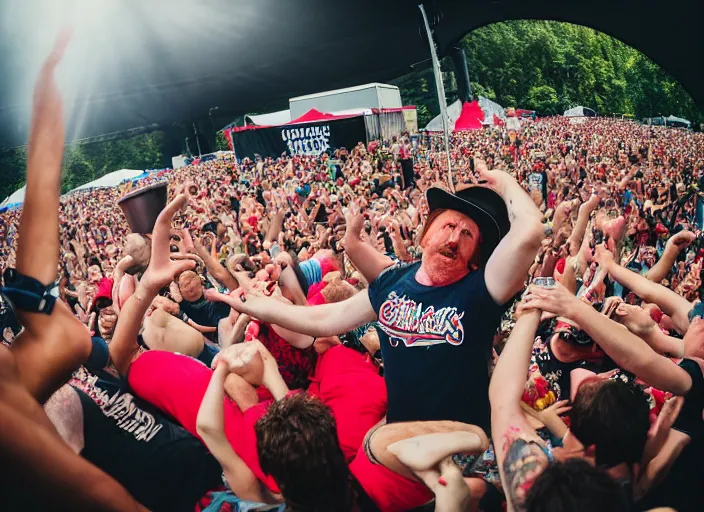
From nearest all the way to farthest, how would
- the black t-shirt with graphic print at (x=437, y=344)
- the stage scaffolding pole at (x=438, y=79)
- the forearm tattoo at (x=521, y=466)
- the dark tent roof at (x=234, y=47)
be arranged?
the forearm tattoo at (x=521, y=466) < the black t-shirt with graphic print at (x=437, y=344) < the dark tent roof at (x=234, y=47) < the stage scaffolding pole at (x=438, y=79)

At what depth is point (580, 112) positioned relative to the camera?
182 cm

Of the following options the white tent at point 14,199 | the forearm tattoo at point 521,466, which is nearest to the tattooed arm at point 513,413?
the forearm tattoo at point 521,466

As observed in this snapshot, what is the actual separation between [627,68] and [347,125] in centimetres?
96

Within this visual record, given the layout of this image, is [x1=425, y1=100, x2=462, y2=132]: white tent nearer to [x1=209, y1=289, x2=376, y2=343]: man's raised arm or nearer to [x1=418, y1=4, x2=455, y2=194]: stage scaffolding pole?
[x1=418, y1=4, x2=455, y2=194]: stage scaffolding pole

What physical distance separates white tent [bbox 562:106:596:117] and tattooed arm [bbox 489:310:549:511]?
2.34 ft

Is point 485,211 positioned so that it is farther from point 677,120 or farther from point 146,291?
point 146,291

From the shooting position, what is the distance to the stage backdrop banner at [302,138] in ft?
6.41

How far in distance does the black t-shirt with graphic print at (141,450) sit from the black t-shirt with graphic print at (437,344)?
76 centimetres

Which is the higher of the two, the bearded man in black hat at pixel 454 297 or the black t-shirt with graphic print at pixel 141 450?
the bearded man in black hat at pixel 454 297

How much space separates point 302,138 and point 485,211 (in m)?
0.79

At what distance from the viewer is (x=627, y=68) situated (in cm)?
179

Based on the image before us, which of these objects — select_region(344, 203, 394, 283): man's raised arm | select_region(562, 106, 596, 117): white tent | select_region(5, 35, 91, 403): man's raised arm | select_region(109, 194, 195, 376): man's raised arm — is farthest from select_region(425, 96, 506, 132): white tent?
select_region(5, 35, 91, 403): man's raised arm

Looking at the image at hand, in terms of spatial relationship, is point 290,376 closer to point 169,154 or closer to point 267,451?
point 267,451

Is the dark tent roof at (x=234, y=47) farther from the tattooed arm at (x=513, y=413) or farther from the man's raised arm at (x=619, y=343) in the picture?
the tattooed arm at (x=513, y=413)
